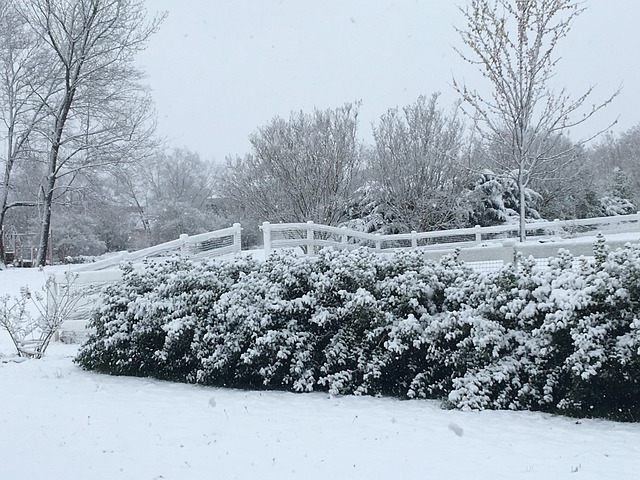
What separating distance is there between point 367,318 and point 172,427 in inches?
95.5

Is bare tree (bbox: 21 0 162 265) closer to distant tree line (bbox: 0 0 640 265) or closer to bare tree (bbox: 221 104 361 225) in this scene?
distant tree line (bbox: 0 0 640 265)

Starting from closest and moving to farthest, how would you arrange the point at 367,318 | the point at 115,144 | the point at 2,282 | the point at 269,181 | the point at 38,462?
1. the point at 38,462
2. the point at 367,318
3. the point at 2,282
4. the point at 115,144
5. the point at 269,181

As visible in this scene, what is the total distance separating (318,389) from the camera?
702 cm

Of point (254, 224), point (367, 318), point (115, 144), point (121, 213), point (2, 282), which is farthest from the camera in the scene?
point (121, 213)

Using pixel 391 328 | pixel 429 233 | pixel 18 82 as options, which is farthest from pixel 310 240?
pixel 18 82

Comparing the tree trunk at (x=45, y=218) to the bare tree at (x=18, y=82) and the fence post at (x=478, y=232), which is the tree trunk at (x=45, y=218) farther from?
the fence post at (x=478, y=232)

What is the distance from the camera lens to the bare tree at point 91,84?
21062mm

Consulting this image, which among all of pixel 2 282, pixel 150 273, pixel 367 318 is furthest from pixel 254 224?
pixel 367 318

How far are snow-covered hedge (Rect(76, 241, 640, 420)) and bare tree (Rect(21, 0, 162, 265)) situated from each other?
15.0m

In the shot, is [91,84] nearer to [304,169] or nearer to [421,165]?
[304,169]

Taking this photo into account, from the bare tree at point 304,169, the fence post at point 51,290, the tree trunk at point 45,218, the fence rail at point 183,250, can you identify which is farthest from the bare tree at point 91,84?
the fence post at point 51,290

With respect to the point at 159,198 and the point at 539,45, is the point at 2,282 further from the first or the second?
the point at 159,198

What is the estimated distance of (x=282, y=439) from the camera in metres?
5.12

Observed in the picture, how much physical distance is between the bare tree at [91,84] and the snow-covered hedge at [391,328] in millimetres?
14979
